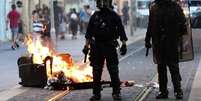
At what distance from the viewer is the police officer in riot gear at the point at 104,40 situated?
Answer: 12.1 meters

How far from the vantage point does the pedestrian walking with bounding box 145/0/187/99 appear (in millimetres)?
11945

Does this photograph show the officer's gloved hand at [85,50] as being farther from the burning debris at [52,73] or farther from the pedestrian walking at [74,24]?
the pedestrian walking at [74,24]

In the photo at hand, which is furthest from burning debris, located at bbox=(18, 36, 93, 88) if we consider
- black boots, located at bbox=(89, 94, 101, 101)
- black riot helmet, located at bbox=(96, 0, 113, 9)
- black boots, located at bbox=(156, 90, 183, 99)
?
black riot helmet, located at bbox=(96, 0, 113, 9)

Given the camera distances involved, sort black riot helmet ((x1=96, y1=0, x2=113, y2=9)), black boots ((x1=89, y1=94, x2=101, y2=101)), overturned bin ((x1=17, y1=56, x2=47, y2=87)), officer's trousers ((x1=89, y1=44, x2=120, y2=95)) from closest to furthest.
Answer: black riot helmet ((x1=96, y1=0, x2=113, y2=9)), officer's trousers ((x1=89, y1=44, x2=120, y2=95)), black boots ((x1=89, y1=94, x2=101, y2=101)), overturned bin ((x1=17, y1=56, x2=47, y2=87))

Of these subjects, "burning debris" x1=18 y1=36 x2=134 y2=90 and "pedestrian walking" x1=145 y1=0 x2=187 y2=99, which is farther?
"burning debris" x1=18 y1=36 x2=134 y2=90

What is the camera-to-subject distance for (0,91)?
14.7 metres

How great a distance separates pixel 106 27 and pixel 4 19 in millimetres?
25728

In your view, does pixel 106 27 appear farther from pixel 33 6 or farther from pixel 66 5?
pixel 66 5

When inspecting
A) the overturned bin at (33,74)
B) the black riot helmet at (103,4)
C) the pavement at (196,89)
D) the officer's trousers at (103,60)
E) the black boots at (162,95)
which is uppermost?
the black riot helmet at (103,4)

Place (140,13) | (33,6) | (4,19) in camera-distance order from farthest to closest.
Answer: (140,13), (33,6), (4,19)

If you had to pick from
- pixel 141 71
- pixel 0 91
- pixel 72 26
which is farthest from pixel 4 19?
pixel 0 91

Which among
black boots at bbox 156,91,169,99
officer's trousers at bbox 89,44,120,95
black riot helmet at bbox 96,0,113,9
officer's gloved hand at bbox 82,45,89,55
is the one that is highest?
black riot helmet at bbox 96,0,113,9

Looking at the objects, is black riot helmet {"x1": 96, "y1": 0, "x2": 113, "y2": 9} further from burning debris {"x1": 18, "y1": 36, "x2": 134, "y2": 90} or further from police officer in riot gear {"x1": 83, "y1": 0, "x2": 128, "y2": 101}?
burning debris {"x1": 18, "y1": 36, "x2": 134, "y2": 90}

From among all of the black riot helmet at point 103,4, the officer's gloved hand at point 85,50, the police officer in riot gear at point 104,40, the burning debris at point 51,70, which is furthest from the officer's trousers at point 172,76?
the burning debris at point 51,70
